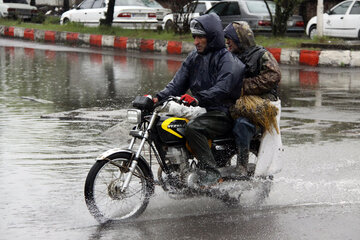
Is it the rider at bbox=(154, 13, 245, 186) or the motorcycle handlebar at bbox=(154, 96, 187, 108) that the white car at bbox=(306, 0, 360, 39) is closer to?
the rider at bbox=(154, 13, 245, 186)

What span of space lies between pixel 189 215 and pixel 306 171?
1.99 metres

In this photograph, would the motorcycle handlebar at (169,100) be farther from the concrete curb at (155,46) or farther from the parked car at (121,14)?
the parked car at (121,14)

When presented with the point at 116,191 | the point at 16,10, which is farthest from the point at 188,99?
the point at 16,10

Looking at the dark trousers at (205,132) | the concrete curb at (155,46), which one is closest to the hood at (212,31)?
the dark trousers at (205,132)

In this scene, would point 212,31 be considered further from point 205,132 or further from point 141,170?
point 141,170

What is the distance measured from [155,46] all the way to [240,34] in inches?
680

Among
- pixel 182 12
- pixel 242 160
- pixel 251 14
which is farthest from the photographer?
pixel 251 14

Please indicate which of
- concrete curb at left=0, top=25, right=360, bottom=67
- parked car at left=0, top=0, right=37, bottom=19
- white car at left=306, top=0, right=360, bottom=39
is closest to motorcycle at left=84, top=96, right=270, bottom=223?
concrete curb at left=0, top=25, right=360, bottom=67

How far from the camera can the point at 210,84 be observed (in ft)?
19.6

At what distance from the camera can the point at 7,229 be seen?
17.5ft

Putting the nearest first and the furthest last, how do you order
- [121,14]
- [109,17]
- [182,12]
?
[182,12], [109,17], [121,14]

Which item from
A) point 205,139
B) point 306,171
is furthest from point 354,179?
point 205,139

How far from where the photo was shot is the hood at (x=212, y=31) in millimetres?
5848

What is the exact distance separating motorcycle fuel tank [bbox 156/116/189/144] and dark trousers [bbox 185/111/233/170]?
6cm
